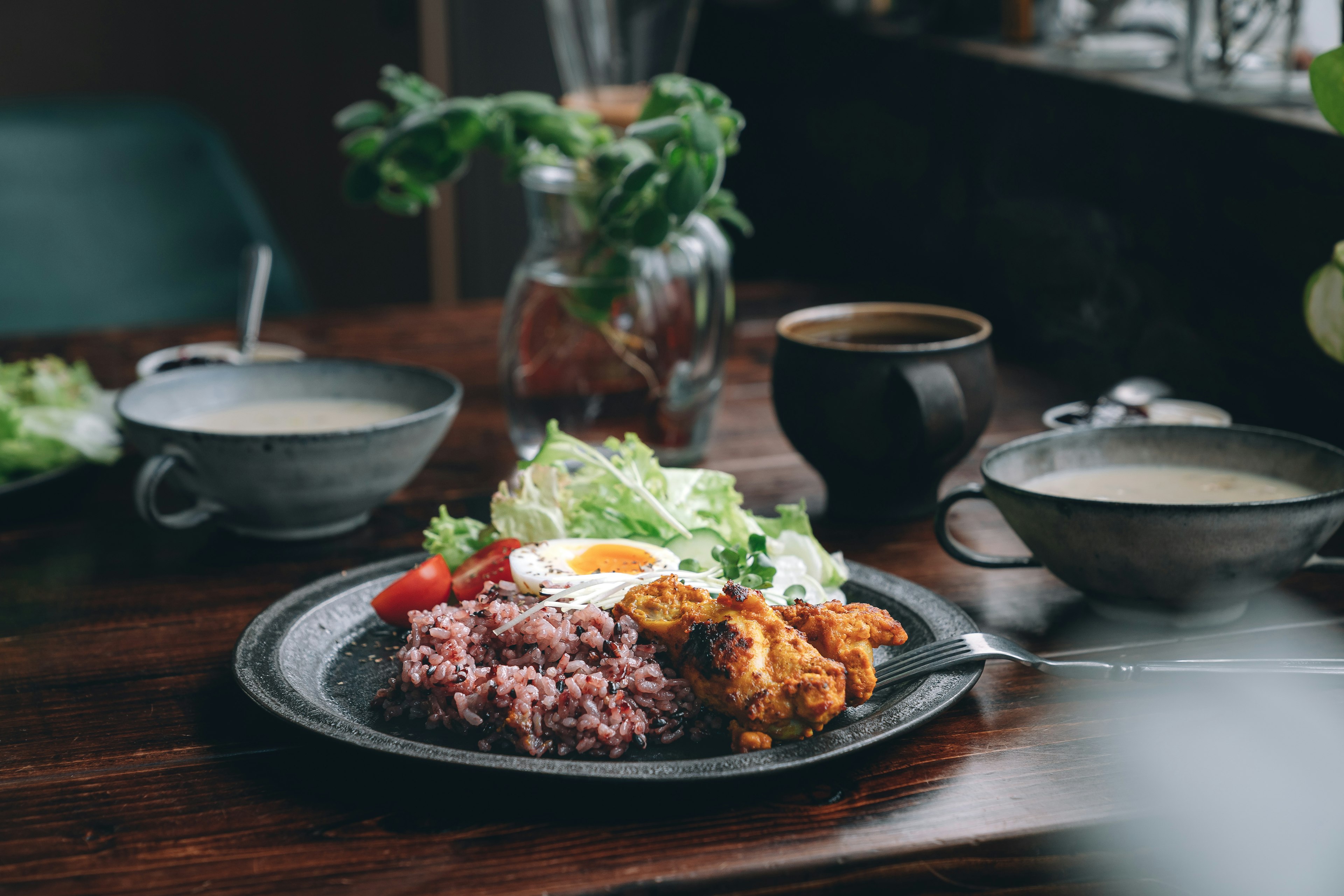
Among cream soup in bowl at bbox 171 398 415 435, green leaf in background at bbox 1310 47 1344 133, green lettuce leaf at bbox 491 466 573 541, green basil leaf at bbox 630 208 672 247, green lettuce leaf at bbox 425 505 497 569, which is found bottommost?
green lettuce leaf at bbox 425 505 497 569

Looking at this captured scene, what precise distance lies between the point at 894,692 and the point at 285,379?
88 cm

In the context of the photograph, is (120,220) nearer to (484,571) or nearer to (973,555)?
(484,571)

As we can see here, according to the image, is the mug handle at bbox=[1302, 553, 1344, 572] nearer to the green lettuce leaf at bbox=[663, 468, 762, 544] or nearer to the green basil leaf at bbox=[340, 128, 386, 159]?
the green lettuce leaf at bbox=[663, 468, 762, 544]

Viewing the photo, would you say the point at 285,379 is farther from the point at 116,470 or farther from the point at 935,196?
the point at 935,196

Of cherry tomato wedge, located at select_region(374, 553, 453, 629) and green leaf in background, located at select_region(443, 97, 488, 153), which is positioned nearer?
cherry tomato wedge, located at select_region(374, 553, 453, 629)

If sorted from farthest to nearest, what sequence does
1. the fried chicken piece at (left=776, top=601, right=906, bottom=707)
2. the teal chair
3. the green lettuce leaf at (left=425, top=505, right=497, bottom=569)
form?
1. the teal chair
2. the green lettuce leaf at (left=425, top=505, right=497, bottom=569)
3. the fried chicken piece at (left=776, top=601, right=906, bottom=707)

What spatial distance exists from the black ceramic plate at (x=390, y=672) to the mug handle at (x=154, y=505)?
22cm

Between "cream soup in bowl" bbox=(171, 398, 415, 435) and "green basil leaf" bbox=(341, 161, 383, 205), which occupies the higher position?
"green basil leaf" bbox=(341, 161, 383, 205)

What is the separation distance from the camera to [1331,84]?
885 millimetres

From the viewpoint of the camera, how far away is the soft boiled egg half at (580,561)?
997 mm

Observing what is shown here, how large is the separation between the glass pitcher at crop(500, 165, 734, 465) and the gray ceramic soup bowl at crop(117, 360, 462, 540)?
17 centimetres

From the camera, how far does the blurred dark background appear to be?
1.60 metres

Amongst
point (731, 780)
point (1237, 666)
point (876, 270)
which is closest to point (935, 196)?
point (876, 270)

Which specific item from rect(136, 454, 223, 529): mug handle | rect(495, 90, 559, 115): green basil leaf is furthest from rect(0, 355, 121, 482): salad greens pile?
rect(495, 90, 559, 115): green basil leaf
